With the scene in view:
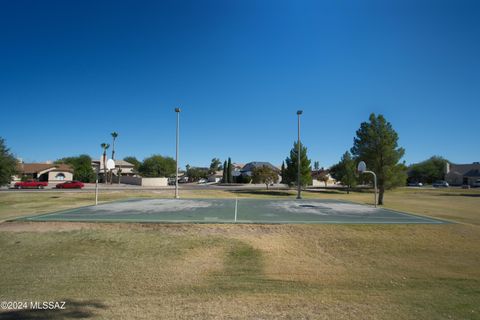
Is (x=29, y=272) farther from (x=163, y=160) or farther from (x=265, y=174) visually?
(x=163, y=160)

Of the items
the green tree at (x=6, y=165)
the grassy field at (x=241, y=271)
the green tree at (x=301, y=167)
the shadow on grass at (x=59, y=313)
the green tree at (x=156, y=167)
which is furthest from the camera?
the green tree at (x=156, y=167)

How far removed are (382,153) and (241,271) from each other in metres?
26.2

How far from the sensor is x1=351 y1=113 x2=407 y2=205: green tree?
90.8 ft

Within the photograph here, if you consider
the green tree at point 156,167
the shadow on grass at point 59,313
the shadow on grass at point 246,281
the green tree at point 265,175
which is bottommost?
the shadow on grass at point 246,281

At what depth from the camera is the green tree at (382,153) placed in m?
27.7

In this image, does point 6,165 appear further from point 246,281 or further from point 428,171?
point 428,171

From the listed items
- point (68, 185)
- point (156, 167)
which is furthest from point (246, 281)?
point (156, 167)

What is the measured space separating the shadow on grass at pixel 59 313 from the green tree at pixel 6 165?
1161 inches

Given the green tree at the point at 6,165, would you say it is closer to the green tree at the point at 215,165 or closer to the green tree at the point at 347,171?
the green tree at the point at 347,171

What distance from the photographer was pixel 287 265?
7320 mm

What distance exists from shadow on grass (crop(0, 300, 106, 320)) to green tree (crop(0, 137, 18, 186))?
96.7 ft

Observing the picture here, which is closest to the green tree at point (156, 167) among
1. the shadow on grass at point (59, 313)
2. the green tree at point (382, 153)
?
the green tree at point (382, 153)

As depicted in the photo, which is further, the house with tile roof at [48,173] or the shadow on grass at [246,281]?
the house with tile roof at [48,173]

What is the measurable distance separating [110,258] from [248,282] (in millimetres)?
4223
